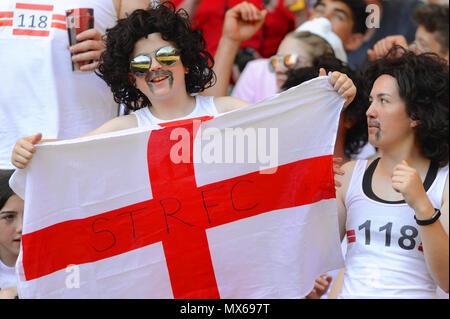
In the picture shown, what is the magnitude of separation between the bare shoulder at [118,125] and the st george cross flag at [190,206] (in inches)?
5.1

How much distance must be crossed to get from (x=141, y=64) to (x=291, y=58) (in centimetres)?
103

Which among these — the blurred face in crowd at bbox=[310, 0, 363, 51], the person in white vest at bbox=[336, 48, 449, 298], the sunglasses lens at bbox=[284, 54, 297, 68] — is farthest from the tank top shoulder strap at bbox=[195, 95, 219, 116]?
the blurred face in crowd at bbox=[310, 0, 363, 51]

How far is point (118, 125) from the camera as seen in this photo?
7.87ft

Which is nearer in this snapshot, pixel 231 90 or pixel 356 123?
pixel 356 123

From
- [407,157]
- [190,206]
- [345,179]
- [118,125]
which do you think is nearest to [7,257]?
[118,125]

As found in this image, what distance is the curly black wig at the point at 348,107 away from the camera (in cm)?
283

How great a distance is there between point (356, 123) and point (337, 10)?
3.17 ft

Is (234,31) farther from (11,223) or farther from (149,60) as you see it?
(11,223)

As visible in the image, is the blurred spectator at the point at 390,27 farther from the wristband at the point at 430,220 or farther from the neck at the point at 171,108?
the wristband at the point at 430,220

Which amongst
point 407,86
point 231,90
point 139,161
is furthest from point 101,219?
point 231,90

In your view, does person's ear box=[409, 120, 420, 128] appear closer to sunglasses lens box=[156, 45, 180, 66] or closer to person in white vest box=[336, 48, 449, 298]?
person in white vest box=[336, 48, 449, 298]

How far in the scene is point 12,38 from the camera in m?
2.54

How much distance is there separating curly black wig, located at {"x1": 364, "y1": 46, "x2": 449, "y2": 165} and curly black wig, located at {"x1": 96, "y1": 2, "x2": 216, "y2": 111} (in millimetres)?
677

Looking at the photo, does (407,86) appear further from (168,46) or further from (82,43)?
(82,43)
